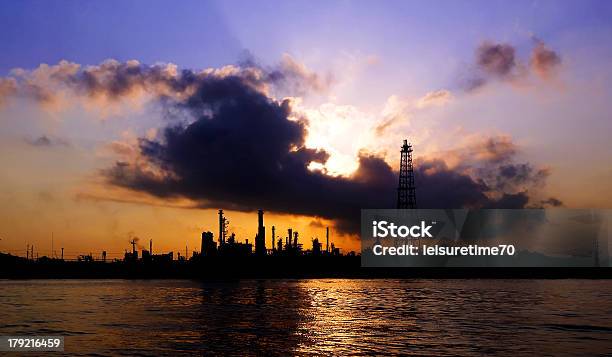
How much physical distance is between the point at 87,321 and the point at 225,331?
16.7 meters

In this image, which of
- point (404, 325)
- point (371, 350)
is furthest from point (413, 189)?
point (371, 350)

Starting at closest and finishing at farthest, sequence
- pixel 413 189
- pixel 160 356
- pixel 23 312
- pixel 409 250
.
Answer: pixel 160 356 → pixel 23 312 → pixel 413 189 → pixel 409 250

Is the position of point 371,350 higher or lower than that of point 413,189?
lower

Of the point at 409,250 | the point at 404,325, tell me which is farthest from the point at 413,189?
the point at 404,325

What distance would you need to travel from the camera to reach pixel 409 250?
584ft

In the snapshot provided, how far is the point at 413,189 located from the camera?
437ft

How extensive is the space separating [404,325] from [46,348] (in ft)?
90.1

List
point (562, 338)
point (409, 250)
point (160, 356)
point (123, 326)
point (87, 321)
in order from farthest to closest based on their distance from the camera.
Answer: point (409, 250), point (87, 321), point (123, 326), point (562, 338), point (160, 356)

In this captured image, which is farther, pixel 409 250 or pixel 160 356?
pixel 409 250

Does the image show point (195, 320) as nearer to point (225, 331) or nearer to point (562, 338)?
point (225, 331)

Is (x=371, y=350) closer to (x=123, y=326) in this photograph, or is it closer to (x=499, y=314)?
(x=123, y=326)

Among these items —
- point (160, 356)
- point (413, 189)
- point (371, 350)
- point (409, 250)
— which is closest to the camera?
point (160, 356)

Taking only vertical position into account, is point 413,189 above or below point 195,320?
above

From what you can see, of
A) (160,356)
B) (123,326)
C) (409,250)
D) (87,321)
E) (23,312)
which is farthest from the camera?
(409,250)
